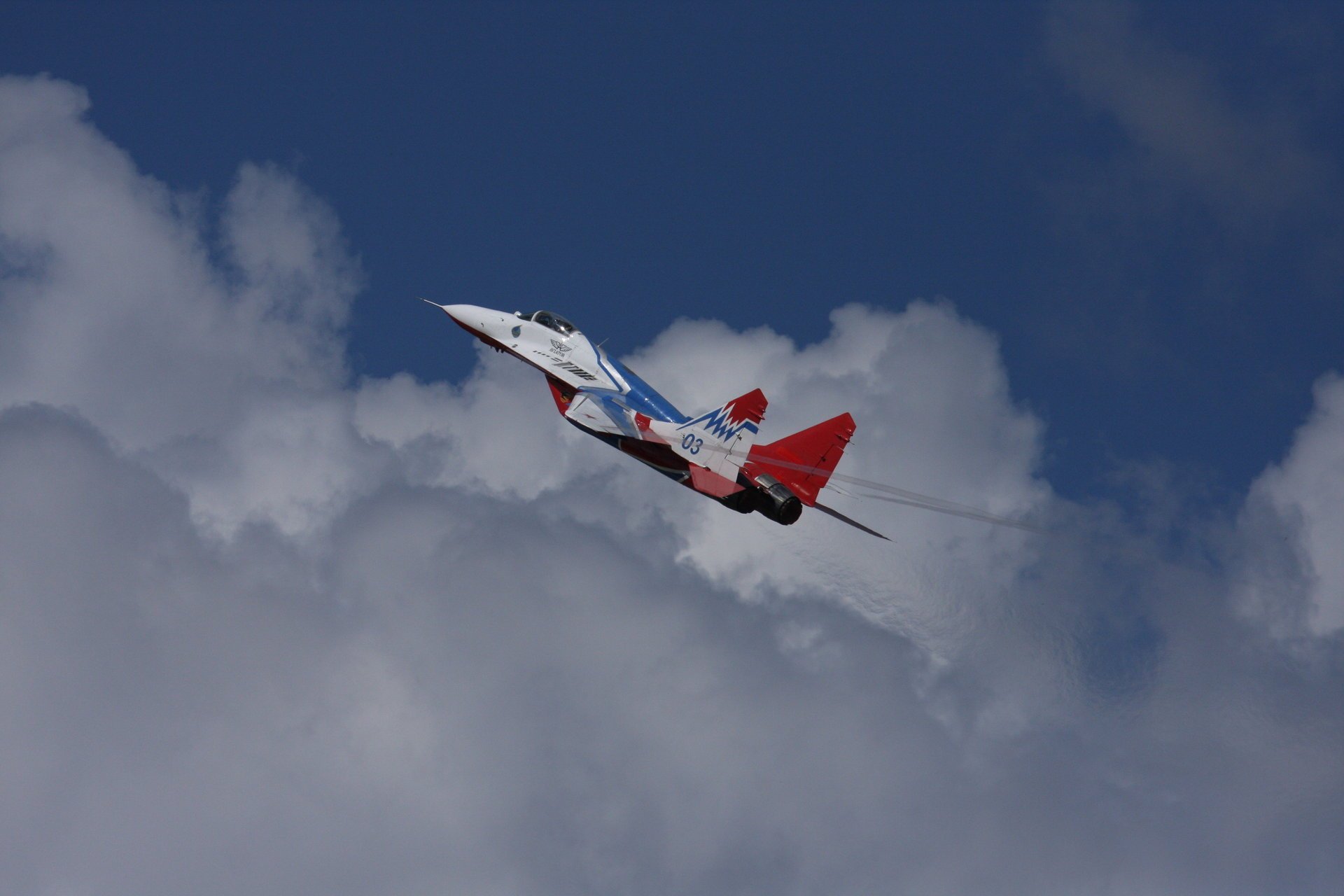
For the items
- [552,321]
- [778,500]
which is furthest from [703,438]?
[552,321]

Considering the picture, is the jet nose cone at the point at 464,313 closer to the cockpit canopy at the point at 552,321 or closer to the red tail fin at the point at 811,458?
the cockpit canopy at the point at 552,321

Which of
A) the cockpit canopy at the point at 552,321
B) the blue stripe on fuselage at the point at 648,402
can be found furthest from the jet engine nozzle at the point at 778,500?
the cockpit canopy at the point at 552,321

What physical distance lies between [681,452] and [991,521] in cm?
1143

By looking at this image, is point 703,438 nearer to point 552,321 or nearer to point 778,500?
point 778,500

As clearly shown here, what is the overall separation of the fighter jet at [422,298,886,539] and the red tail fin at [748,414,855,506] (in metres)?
0.02

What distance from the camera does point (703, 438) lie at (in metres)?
45.9

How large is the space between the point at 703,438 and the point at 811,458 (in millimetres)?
3381

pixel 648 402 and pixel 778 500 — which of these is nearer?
pixel 778 500

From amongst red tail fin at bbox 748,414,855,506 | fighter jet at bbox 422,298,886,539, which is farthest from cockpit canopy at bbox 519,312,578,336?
red tail fin at bbox 748,414,855,506

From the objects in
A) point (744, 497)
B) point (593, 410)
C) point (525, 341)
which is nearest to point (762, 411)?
point (744, 497)

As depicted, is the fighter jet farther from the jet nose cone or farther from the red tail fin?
the jet nose cone

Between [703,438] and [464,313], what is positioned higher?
[464,313]

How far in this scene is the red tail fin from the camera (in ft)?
146

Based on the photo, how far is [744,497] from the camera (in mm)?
45438
